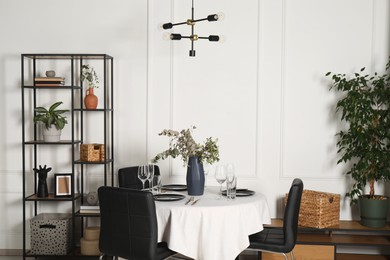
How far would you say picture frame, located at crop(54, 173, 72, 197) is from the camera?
4.84 m

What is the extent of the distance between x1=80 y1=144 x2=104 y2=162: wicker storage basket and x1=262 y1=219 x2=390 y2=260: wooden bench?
1749 mm

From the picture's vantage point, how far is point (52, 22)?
5.07 meters

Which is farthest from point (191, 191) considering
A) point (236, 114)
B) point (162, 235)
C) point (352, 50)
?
point (352, 50)

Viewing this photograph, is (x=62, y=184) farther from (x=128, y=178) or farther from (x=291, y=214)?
(x=291, y=214)

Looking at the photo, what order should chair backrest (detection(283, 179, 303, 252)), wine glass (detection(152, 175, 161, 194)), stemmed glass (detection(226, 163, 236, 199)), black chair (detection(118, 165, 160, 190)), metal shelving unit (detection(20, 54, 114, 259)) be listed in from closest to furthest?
chair backrest (detection(283, 179, 303, 252)) → stemmed glass (detection(226, 163, 236, 199)) → wine glass (detection(152, 175, 161, 194)) → black chair (detection(118, 165, 160, 190)) → metal shelving unit (detection(20, 54, 114, 259))

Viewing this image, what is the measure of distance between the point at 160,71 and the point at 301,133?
1.52 meters

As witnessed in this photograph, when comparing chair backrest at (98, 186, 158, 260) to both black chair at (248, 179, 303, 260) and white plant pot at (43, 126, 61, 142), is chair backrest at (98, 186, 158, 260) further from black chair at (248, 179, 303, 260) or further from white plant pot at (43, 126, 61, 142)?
white plant pot at (43, 126, 61, 142)

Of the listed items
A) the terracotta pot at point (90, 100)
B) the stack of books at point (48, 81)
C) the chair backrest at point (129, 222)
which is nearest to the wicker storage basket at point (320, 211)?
the chair backrest at point (129, 222)

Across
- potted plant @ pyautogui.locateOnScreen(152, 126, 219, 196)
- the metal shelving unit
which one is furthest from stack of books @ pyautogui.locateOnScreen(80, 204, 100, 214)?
potted plant @ pyautogui.locateOnScreen(152, 126, 219, 196)

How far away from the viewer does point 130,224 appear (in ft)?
10.9

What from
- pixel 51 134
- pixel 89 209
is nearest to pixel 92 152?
pixel 51 134

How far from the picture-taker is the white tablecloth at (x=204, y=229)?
11.1ft

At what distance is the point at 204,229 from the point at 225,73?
2.00 m

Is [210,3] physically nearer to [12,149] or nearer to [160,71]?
[160,71]
